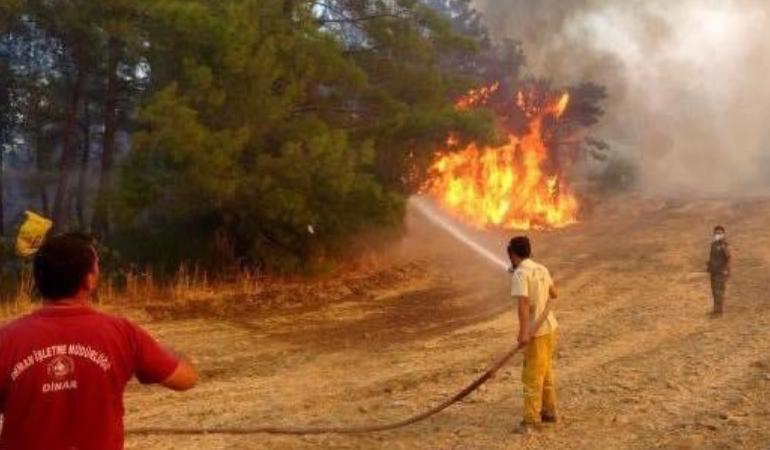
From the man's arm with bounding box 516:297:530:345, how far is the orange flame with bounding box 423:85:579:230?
1854 centimetres

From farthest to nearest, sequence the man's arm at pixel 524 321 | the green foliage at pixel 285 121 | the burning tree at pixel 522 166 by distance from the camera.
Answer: the burning tree at pixel 522 166
the green foliage at pixel 285 121
the man's arm at pixel 524 321

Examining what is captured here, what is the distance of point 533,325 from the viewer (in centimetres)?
689

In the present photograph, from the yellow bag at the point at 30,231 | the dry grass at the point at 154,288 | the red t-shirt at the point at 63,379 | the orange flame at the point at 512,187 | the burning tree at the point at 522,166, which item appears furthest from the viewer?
the burning tree at the point at 522,166

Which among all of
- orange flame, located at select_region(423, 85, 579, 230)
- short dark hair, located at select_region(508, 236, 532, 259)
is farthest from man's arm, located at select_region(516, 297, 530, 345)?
orange flame, located at select_region(423, 85, 579, 230)

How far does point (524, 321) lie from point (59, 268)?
14.9 ft

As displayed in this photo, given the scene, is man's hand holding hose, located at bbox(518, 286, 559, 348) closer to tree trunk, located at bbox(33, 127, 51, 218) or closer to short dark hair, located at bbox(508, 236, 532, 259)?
short dark hair, located at bbox(508, 236, 532, 259)

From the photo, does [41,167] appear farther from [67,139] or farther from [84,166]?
[67,139]

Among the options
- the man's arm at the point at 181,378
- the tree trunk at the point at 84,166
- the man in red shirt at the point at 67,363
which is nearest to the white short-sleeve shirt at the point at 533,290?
the man's arm at the point at 181,378

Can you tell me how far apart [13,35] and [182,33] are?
10.5 metres

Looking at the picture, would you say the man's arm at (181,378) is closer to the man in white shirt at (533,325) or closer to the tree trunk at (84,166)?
the man in white shirt at (533,325)

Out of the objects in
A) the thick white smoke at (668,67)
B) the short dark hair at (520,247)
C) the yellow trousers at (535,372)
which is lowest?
the yellow trousers at (535,372)

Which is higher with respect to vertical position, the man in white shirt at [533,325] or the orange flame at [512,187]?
the orange flame at [512,187]

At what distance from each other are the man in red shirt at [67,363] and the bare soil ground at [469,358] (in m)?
3.94

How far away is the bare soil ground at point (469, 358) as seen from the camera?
711cm
